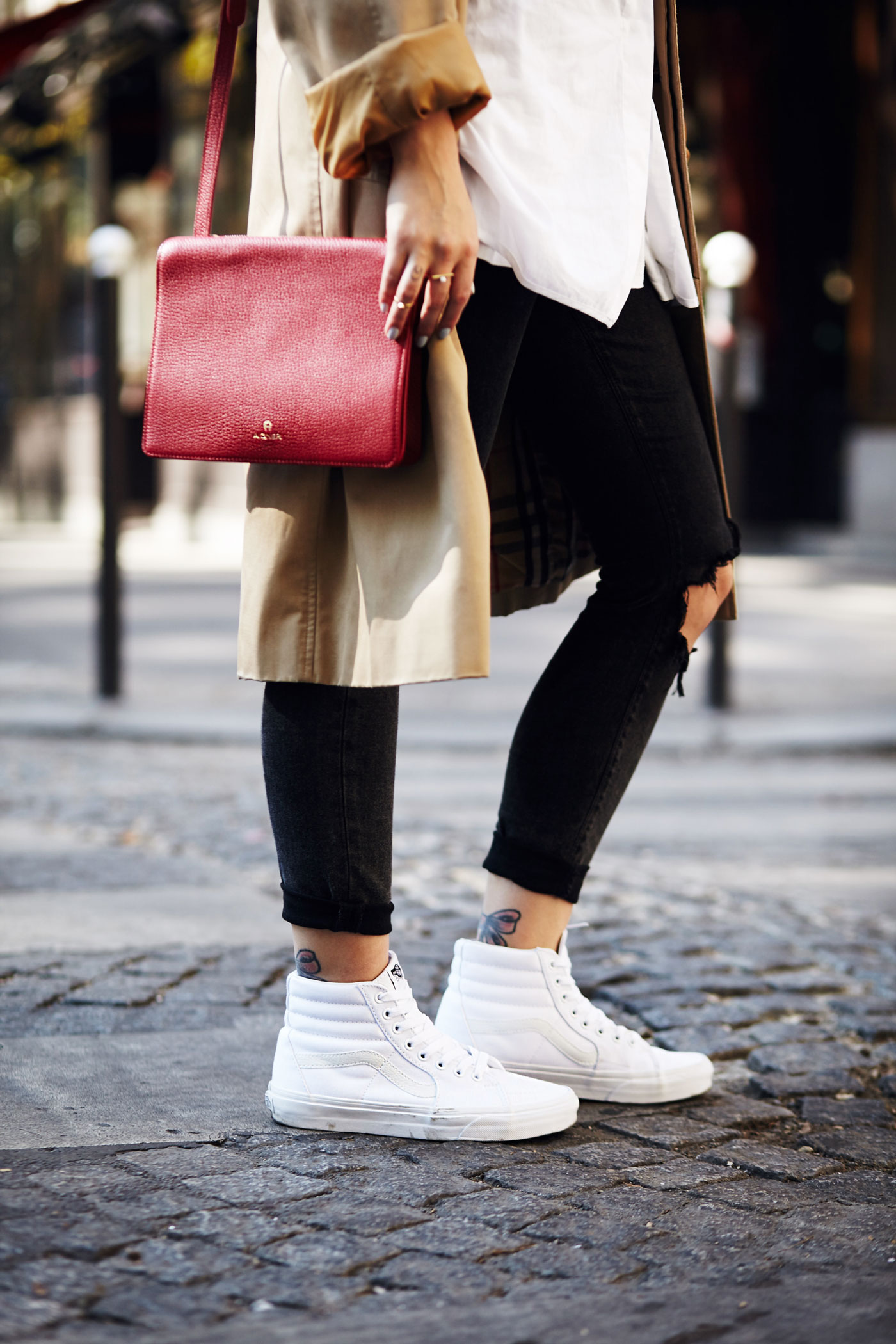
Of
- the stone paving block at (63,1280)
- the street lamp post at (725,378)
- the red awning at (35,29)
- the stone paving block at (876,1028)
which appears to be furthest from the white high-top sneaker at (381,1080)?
the red awning at (35,29)

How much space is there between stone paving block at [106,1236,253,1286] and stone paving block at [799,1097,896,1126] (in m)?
0.87

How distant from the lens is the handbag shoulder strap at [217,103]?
6.18 feet

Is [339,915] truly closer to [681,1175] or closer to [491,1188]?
[491,1188]

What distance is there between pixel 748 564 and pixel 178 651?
247 inches

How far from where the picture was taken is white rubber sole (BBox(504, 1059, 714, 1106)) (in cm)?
212

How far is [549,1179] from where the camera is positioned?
1.83 metres

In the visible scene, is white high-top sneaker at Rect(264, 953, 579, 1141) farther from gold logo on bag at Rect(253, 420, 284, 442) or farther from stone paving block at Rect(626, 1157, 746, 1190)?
gold logo on bag at Rect(253, 420, 284, 442)

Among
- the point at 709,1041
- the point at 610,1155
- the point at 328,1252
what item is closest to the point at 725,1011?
the point at 709,1041

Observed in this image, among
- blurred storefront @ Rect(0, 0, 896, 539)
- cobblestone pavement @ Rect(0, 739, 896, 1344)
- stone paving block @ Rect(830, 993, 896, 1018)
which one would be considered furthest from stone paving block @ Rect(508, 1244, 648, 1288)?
blurred storefront @ Rect(0, 0, 896, 539)

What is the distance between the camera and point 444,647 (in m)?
1.77

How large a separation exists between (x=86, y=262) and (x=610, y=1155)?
18052mm

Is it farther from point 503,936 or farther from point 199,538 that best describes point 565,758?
point 199,538

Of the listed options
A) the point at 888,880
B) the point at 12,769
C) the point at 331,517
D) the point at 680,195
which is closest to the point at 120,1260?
the point at 331,517

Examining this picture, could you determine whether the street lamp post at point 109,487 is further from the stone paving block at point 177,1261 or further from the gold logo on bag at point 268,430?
the stone paving block at point 177,1261
